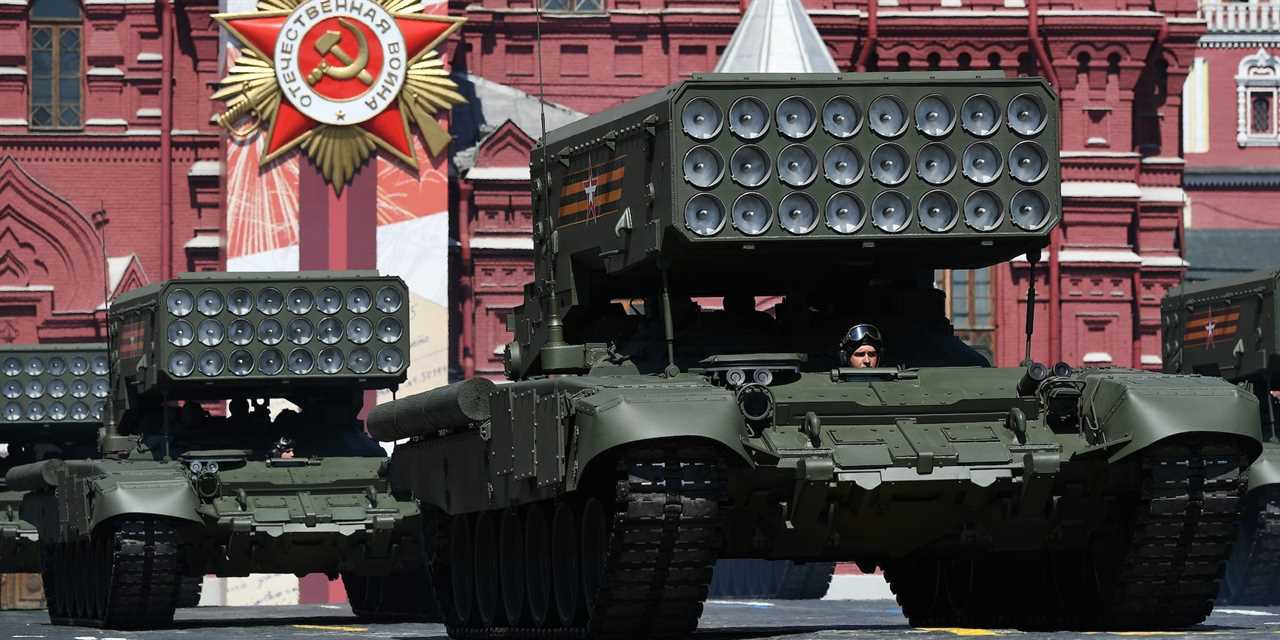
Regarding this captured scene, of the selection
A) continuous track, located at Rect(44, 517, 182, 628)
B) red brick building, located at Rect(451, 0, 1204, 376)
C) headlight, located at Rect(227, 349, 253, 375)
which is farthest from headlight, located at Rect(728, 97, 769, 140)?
red brick building, located at Rect(451, 0, 1204, 376)

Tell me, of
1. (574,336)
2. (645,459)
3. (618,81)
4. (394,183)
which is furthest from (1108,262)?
(645,459)

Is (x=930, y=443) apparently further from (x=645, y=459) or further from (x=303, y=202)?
(x=303, y=202)

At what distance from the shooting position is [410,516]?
24.5 meters

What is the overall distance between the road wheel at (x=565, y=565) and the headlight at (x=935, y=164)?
2815 mm

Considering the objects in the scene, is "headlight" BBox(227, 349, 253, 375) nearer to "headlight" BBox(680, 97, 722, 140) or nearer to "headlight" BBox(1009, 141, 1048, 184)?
"headlight" BBox(680, 97, 722, 140)

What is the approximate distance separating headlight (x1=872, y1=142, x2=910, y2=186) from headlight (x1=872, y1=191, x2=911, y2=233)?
9cm

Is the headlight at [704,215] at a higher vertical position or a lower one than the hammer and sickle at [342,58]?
lower

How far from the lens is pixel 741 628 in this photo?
20.1 meters

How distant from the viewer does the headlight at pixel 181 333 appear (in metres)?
26.3

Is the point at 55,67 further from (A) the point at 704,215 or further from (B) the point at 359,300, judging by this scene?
(A) the point at 704,215

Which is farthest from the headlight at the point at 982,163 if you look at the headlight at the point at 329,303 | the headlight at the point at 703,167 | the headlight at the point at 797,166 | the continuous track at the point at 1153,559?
the headlight at the point at 329,303

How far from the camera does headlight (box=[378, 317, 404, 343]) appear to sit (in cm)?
2669

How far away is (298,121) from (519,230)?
4.14m

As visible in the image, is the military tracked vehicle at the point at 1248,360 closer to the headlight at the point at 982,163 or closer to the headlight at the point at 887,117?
the headlight at the point at 982,163
